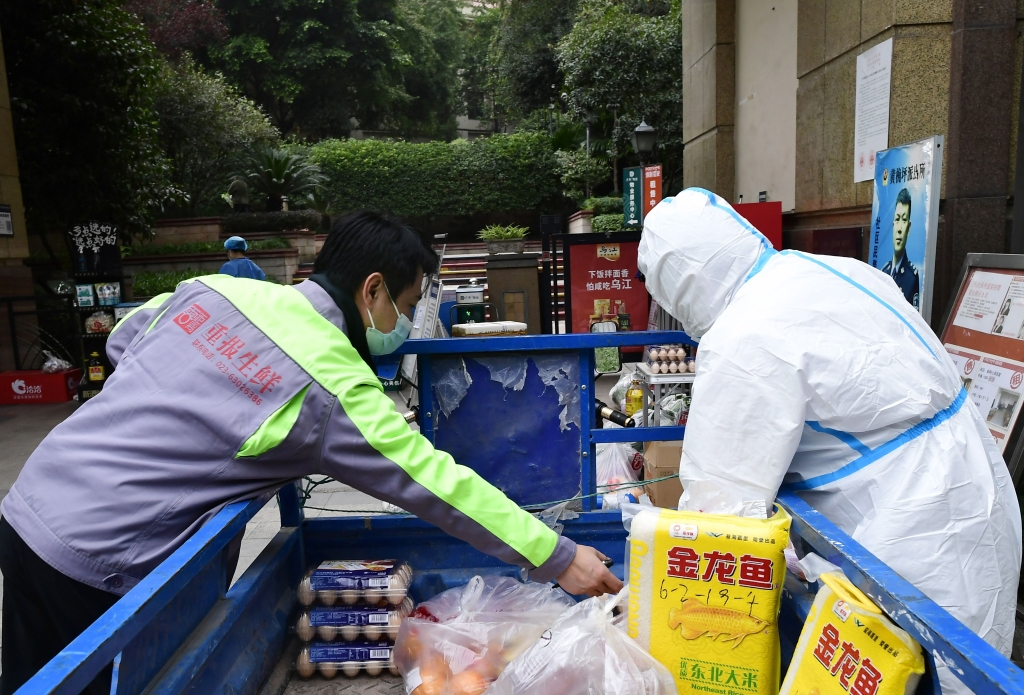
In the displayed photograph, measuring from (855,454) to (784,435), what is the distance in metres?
0.22

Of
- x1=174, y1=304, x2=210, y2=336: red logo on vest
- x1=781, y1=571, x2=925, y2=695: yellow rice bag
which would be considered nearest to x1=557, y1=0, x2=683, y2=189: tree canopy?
x1=174, y1=304, x2=210, y2=336: red logo on vest

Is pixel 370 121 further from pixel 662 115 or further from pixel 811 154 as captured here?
pixel 811 154

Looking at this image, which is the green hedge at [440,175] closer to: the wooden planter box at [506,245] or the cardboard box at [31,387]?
the wooden planter box at [506,245]

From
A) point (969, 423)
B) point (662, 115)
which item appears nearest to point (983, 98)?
point (969, 423)

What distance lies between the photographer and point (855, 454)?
1604 millimetres

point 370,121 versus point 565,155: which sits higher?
point 370,121

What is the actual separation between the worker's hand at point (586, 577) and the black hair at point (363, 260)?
75cm

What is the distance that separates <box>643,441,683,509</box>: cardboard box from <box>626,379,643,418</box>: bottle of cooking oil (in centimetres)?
78

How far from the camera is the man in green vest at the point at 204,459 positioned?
1446mm

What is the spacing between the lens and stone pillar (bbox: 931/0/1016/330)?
3668 mm

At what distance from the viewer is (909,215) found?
11.7ft

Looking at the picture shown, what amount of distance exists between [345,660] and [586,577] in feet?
2.83

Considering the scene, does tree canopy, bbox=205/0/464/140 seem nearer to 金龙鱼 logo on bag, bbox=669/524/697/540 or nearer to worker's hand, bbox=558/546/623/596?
worker's hand, bbox=558/546/623/596

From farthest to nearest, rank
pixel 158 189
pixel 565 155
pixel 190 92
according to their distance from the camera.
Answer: pixel 565 155, pixel 190 92, pixel 158 189
